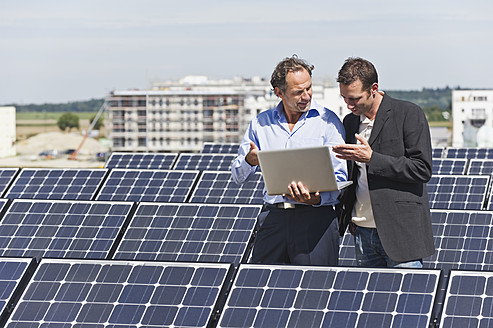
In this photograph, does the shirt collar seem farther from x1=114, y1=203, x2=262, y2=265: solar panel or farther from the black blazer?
x1=114, y1=203, x2=262, y2=265: solar panel

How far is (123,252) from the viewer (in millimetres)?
9875

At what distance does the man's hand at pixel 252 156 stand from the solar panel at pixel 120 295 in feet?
2.47

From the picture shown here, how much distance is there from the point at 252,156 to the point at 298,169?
0.39 meters

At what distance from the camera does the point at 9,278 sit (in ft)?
20.8

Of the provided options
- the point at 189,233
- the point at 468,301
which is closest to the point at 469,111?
the point at 189,233

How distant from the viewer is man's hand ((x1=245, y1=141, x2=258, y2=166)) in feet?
20.5

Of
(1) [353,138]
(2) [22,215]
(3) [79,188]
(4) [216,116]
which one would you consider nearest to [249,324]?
(1) [353,138]

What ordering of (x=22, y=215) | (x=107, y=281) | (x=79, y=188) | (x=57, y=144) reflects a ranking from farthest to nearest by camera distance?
1. (x=57, y=144)
2. (x=79, y=188)
3. (x=22, y=215)
4. (x=107, y=281)

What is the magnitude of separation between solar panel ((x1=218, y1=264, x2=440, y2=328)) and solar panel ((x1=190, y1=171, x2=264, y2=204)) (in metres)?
8.35

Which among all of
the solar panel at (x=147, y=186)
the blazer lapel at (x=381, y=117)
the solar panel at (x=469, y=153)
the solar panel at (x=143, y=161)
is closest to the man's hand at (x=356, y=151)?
the blazer lapel at (x=381, y=117)

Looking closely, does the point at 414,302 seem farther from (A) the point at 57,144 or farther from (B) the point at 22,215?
(A) the point at 57,144

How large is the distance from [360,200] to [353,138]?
17.1 inches

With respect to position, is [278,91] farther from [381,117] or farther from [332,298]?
[332,298]

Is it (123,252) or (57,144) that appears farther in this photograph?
(57,144)
